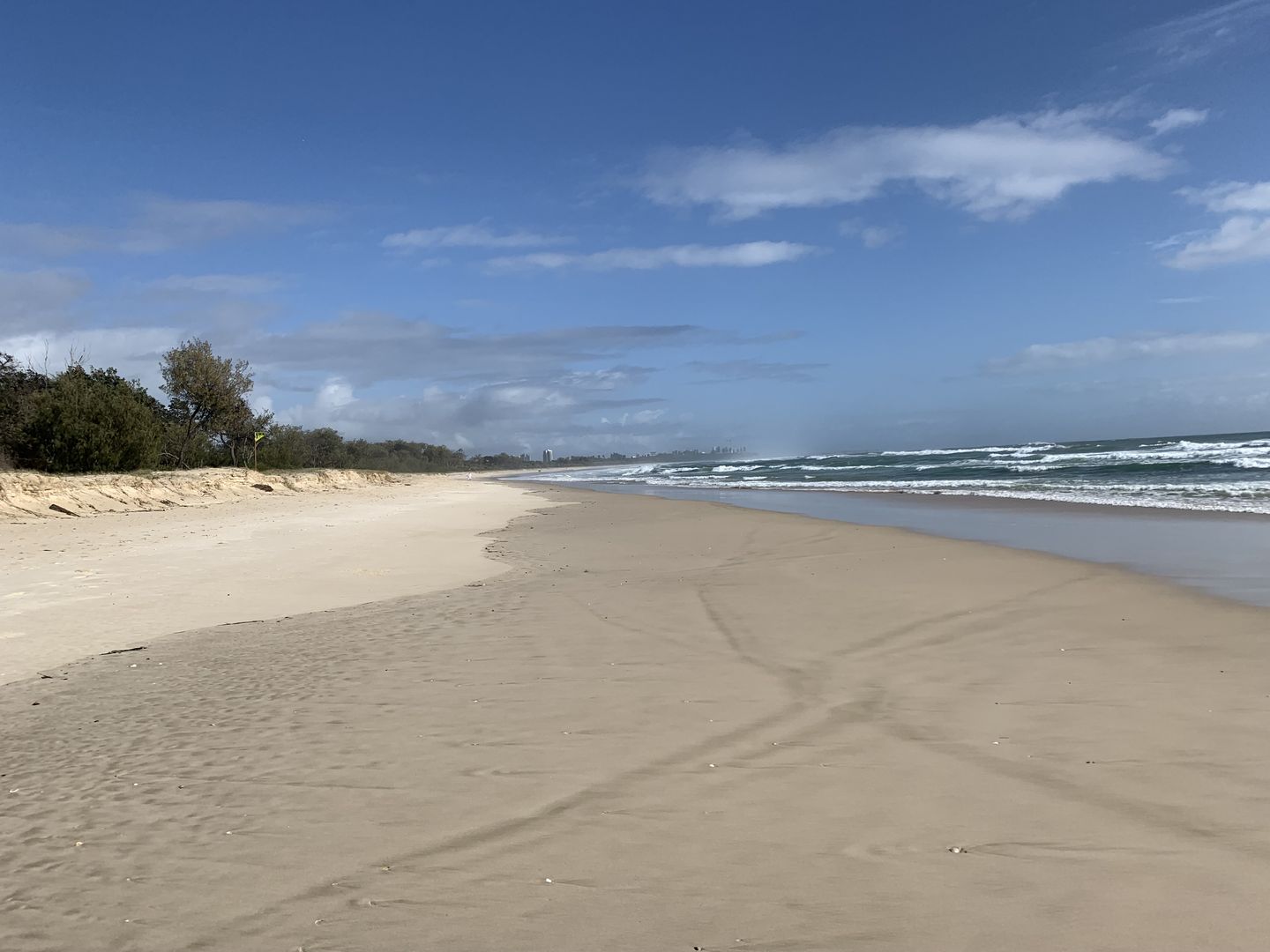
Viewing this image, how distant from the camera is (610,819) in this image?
3555mm

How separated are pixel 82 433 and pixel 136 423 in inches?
75.9

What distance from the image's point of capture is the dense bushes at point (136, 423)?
93.5 ft

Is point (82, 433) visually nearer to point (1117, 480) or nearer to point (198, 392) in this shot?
point (198, 392)

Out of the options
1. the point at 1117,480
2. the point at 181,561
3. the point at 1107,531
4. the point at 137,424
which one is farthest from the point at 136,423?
the point at 1117,480

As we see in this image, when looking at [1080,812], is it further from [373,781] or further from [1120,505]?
[1120,505]

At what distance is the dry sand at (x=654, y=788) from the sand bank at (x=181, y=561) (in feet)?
3.74

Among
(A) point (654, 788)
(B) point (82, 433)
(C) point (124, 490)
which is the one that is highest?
(B) point (82, 433)

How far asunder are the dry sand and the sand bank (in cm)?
114

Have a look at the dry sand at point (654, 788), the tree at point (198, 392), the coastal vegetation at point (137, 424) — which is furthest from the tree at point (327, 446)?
the dry sand at point (654, 788)

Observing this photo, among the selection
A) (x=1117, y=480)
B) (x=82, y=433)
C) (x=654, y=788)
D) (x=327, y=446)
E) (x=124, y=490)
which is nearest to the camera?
(x=654, y=788)

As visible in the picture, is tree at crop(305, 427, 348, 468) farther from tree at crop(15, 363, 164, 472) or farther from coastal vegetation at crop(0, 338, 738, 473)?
tree at crop(15, 363, 164, 472)

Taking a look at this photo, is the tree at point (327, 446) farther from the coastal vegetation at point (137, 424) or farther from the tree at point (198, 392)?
the tree at point (198, 392)

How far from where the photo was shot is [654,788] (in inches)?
153

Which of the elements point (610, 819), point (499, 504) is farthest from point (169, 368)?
point (610, 819)
